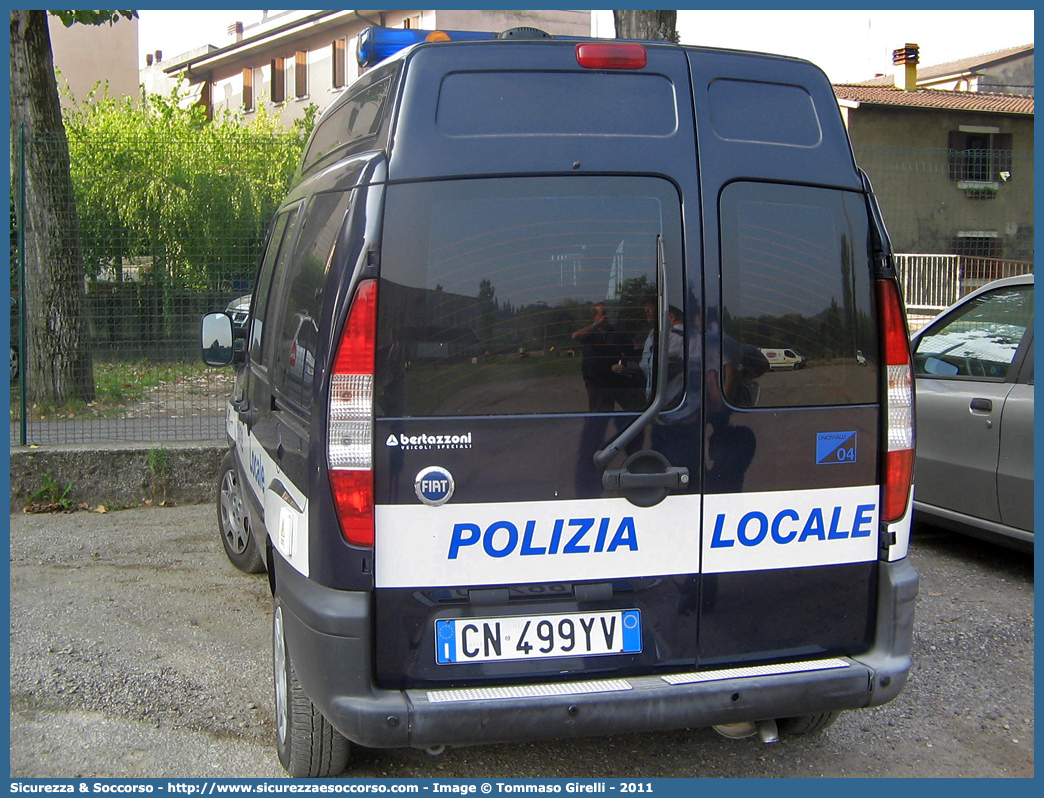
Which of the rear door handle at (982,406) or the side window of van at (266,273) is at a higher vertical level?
the side window of van at (266,273)

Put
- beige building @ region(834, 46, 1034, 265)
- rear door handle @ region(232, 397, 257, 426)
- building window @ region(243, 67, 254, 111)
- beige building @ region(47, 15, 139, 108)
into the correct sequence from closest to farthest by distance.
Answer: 1. rear door handle @ region(232, 397, 257, 426)
2. beige building @ region(834, 46, 1034, 265)
3. beige building @ region(47, 15, 139, 108)
4. building window @ region(243, 67, 254, 111)

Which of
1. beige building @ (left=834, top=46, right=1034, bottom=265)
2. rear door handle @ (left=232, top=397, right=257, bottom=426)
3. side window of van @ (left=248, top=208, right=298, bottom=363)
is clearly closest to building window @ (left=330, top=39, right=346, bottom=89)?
beige building @ (left=834, top=46, right=1034, bottom=265)

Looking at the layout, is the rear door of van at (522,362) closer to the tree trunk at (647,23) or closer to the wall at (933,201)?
the wall at (933,201)

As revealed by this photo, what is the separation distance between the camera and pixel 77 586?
551 centimetres

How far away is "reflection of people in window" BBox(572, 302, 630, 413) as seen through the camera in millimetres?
2949

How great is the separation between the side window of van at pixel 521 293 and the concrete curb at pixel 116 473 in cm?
497

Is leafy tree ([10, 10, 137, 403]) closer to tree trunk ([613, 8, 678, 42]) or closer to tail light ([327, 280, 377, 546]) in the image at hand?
tree trunk ([613, 8, 678, 42])

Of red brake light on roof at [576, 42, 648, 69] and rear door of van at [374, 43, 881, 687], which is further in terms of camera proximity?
red brake light on roof at [576, 42, 648, 69]

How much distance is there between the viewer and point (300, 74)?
43.4m

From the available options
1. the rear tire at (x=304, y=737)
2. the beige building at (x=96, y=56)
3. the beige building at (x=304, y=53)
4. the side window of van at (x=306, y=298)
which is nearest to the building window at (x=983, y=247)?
the side window of van at (x=306, y=298)

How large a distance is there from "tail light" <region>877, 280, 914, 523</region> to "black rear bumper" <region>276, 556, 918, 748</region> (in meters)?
0.53

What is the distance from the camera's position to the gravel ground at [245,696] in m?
3.50
